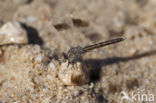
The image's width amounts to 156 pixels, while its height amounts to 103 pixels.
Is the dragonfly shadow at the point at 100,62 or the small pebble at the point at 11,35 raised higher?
the small pebble at the point at 11,35

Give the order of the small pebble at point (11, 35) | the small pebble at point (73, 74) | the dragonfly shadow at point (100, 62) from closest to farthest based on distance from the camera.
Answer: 1. the small pebble at point (73, 74)
2. the small pebble at point (11, 35)
3. the dragonfly shadow at point (100, 62)

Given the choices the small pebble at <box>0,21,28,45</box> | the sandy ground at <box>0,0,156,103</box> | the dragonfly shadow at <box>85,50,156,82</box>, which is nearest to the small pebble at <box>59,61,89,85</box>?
the sandy ground at <box>0,0,156,103</box>

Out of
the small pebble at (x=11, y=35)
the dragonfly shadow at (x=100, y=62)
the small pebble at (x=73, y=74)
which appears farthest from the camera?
the dragonfly shadow at (x=100, y=62)

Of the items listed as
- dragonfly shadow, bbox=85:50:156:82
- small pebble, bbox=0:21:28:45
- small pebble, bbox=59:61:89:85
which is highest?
small pebble, bbox=0:21:28:45

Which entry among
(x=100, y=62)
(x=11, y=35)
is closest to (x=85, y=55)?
(x=100, y=62)

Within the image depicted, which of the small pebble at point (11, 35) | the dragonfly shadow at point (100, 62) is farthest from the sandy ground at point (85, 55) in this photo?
the small pebble at point (11, 35)

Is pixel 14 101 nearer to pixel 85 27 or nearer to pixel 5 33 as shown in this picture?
pixel 5 33

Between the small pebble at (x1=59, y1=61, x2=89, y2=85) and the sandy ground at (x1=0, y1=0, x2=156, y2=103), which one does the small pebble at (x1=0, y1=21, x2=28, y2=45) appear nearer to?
the sandy ground at (x1=0, y1=0, x2=156, y2=103)

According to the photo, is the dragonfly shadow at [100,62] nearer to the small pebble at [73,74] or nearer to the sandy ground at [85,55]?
the sandy ground at [85,55]
